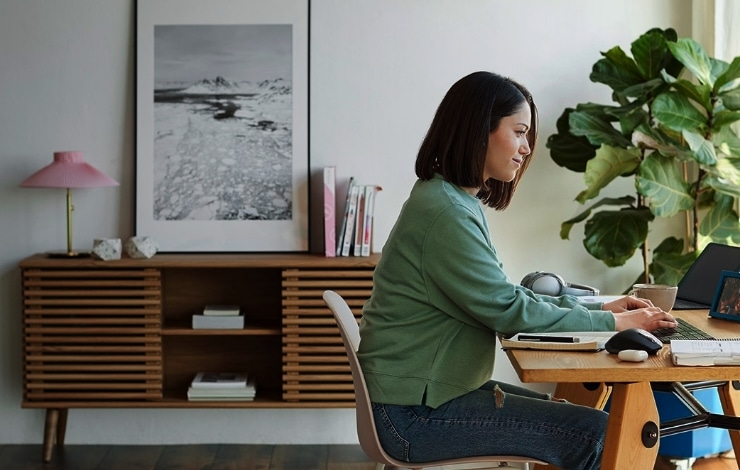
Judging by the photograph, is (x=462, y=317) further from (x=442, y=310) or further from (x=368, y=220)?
(x=368, y=220)

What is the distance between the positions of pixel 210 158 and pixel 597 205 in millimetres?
1564

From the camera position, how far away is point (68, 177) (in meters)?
3.78

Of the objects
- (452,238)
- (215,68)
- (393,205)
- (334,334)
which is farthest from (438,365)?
(215,68)

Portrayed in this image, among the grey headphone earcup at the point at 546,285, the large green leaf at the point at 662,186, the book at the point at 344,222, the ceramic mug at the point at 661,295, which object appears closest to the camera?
the ceramic mug at the point at 661,295

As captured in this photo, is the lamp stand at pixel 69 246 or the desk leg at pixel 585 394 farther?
the lamp stand at pixel 69 246

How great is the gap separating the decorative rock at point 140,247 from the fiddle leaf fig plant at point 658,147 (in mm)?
1619

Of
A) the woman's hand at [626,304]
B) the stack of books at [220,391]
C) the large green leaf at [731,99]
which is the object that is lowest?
the stack of books at [220,391]

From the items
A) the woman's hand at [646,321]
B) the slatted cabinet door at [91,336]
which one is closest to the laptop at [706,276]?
the woman's hand at [646,321]

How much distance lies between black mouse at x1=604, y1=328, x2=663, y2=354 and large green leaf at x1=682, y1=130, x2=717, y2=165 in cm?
161

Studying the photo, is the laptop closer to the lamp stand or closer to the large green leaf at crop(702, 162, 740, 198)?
the large green leaf at crop(702, 162, 740, 198)

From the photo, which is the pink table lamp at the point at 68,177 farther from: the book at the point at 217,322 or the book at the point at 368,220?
the book at the point at 368,220

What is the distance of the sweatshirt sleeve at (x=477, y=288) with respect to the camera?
84.2 inches

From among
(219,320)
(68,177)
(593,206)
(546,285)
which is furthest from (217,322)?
(546,285)

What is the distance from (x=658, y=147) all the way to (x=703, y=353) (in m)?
1.83
